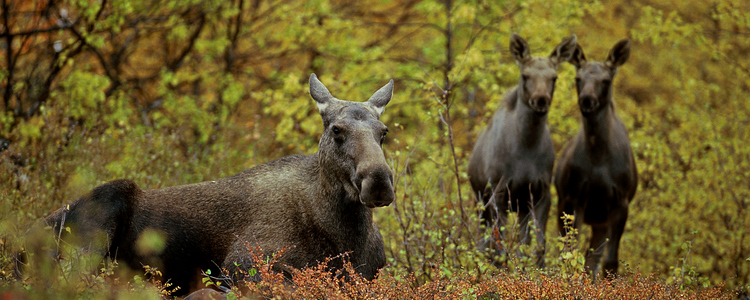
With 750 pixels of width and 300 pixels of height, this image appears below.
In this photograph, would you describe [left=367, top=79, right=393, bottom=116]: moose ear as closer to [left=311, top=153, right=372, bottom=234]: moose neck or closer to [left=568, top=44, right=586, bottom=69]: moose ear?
[left=311, top=153, right=372, bottom=234]: moose neck

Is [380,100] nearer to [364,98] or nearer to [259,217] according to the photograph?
[259,217]

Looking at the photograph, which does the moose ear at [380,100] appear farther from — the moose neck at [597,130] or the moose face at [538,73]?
the moose neck at [597,130]

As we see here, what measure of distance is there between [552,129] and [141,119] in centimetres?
812

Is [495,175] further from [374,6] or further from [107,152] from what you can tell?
[374,6]

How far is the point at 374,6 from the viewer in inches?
687

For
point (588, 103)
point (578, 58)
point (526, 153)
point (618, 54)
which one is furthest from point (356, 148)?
point (618, 54)

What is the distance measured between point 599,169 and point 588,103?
2.68ft

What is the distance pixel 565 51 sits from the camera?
8.39 metres

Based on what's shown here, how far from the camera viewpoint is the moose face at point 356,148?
4574 mm

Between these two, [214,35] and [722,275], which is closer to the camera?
[722,275]

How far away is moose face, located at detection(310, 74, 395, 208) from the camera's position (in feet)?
15.0

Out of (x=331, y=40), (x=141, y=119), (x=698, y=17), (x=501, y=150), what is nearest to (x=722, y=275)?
(x=501, y=150)

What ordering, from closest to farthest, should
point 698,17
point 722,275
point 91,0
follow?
1. point 722,275
2. point 91,0
3. point 698,17

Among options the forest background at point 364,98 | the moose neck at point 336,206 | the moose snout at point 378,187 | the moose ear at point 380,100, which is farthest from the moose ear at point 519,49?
the moose snout at point 378,187
